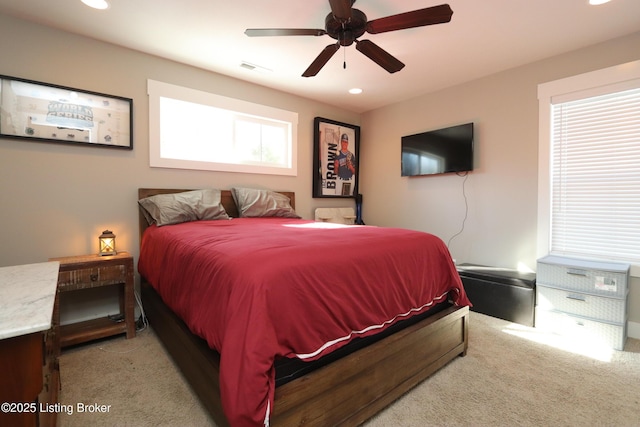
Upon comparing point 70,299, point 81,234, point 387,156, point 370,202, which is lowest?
point 70,299

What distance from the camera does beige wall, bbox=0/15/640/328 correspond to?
2.27m

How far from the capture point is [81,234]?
2467 millimetres

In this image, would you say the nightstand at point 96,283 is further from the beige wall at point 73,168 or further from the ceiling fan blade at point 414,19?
the ceiling fan blade at point 414,19

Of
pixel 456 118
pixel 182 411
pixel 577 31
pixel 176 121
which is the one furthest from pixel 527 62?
pixel 182 411

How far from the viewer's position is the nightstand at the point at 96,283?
6.81ft

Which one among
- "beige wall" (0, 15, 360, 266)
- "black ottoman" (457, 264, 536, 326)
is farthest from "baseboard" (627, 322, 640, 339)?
"beige wall" (0, 15, 360, 266)

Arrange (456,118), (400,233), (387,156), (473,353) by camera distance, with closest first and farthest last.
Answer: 1. (400,233)
2. (473,353)
3. (456,118)
4. (387,156)

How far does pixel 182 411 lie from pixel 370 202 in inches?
142

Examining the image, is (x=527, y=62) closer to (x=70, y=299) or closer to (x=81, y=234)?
(x=81, y=234)

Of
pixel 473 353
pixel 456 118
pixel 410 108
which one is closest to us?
pixel 473 353

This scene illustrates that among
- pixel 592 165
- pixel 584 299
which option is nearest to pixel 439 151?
pixel 592 165

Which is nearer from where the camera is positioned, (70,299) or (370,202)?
(70,299)

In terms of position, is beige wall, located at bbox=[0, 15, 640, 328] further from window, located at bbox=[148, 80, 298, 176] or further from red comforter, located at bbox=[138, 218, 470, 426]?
red comforter, located at bbox=[138, 218, 470, 426]

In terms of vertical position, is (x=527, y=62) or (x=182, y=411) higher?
(x=527, y=62)
